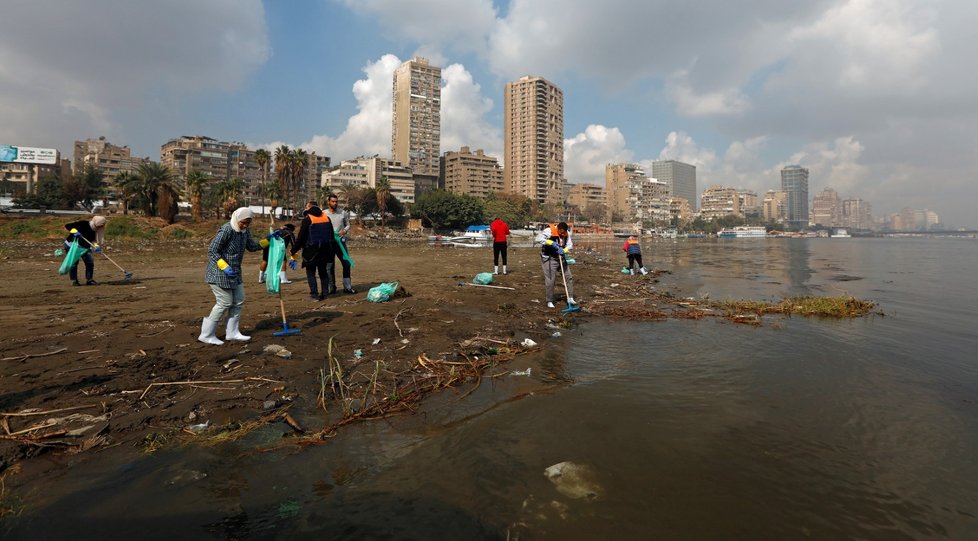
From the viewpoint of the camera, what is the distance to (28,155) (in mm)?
Result: 85062

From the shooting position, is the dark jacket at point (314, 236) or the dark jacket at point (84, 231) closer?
the dark jacket at point (314, 236)

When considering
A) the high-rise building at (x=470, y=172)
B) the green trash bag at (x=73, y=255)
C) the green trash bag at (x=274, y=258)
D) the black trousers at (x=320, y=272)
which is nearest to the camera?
the green trash bag at (x=274, y=258)

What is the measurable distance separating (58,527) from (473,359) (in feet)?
13.1

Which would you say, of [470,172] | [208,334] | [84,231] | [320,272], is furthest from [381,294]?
[470,172]

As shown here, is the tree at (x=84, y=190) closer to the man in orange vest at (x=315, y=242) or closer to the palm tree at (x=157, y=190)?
the palm tree at (x=157, y=190)

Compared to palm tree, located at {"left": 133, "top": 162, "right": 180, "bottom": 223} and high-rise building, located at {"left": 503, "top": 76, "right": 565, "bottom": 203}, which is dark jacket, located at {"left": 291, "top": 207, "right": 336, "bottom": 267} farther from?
high-rise building, located at {"left": 503, "top": 76, "right": 565, "bottom": 203}

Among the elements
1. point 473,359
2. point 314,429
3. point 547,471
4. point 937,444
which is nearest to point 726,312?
point 937,444

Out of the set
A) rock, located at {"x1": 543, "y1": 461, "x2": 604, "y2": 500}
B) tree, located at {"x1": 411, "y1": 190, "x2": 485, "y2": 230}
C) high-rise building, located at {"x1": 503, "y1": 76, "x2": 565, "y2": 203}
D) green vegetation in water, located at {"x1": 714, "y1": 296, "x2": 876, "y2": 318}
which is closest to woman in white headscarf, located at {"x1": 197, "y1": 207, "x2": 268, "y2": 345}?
rock, located at {"x1": 543, "y1": 461, "x2": 604, "y2": 500}

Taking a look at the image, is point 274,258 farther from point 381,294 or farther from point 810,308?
point 810,308

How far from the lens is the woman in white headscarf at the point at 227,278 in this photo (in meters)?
5.73

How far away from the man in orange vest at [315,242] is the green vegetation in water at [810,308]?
8852mm

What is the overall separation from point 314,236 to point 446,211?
252 feet

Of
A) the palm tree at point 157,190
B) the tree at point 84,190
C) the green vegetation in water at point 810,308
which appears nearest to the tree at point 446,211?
the palm tree at point 157,190

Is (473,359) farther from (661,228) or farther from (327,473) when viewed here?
(661,228)
